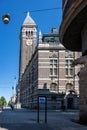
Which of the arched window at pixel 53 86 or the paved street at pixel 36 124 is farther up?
the arched window at pixel 53 86

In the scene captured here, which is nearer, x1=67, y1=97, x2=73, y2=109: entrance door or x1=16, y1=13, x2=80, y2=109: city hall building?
x1=16, y1=13, x2=80, y2=109: city hall building

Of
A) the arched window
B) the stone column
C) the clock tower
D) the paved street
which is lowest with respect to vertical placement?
the paved street

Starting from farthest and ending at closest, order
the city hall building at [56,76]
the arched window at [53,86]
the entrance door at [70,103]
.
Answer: the entrance door at [70,103] → the arched window at [53,86] → the city hall building at [56,76]

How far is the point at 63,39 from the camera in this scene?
2989cm

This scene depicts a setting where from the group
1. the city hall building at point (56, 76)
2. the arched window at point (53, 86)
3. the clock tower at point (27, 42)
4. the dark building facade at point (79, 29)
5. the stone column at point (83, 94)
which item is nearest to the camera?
the dark building facade at point (79, 29)

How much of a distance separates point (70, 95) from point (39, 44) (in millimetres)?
13517

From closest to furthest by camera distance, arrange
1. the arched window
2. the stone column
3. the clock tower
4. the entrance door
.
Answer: the stone column → the arched window → the entrance door → the clock tower

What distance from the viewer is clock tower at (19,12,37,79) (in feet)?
463

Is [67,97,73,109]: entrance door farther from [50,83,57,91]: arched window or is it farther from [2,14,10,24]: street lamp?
[2,14,10,24]: street lamp

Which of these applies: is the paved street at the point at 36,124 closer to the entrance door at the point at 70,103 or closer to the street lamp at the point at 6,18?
the street lamp at the point at 6,18

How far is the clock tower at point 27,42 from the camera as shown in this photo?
463 ft

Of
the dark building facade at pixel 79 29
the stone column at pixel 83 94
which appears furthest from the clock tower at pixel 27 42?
the stone column at pixel 83 94

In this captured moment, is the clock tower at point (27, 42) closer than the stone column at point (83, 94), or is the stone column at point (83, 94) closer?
the stone column at point (83, 94)

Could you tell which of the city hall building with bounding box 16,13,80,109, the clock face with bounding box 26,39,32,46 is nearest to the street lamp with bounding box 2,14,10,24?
the city hall building with bounding box 16,13,80,109
